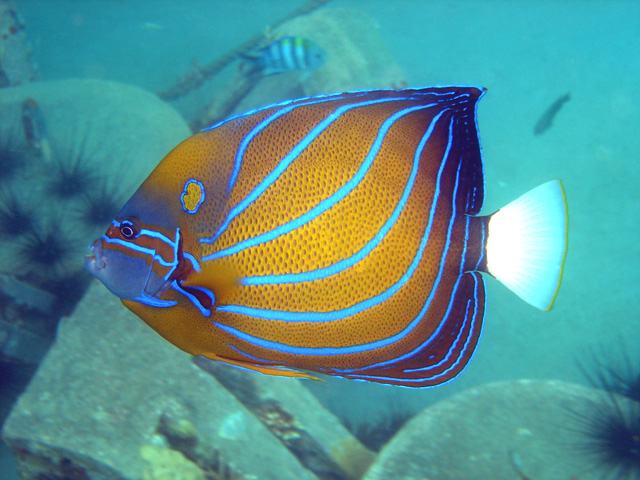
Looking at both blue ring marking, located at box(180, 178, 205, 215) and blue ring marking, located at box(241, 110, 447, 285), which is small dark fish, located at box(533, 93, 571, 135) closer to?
blue ring marking, located at box(241, 110, 447, 285)

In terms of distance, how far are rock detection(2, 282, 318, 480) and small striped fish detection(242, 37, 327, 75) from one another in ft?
10.7

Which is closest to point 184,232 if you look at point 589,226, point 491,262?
point 491,262

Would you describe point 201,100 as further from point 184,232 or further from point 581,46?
point 581,46

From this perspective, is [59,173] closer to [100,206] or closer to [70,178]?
[70,178]

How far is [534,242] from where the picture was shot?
82 cm

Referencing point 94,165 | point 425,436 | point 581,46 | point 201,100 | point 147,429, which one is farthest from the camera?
point 581,46

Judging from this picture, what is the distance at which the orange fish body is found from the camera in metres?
0.78

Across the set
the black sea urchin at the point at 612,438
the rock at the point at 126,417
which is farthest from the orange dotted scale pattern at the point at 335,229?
the black sea urchin at the point at 612,438

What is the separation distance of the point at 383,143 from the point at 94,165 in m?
4.53

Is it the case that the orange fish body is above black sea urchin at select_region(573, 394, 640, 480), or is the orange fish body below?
above

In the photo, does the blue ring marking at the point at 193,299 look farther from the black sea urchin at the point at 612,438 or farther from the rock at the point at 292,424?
the black sea urchin at the point at 612,438

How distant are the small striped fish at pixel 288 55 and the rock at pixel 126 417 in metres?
3.26

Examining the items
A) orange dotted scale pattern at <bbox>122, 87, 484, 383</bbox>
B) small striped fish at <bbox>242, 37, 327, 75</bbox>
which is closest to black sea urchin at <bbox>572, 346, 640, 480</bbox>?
orange dotted scale pattern at <bbox>122, 87, 484, 383</bbox>

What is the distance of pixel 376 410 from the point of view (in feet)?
19.9
